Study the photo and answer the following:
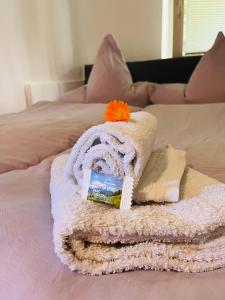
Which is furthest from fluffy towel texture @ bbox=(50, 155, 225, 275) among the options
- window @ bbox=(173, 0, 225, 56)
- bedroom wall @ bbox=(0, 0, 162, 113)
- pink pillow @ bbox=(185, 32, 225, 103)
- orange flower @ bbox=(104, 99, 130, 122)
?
window @ bbox=(173, 0, 225, 56)

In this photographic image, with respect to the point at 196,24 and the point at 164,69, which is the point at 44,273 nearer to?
the point at 164,69

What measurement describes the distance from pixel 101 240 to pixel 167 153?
0.34 meters

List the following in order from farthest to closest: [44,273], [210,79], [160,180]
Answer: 1. [210,79]
2. [160,180]
3. [44,273]

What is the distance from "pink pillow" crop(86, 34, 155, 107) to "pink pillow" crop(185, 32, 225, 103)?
26cm

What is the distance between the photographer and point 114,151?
0.53 metres

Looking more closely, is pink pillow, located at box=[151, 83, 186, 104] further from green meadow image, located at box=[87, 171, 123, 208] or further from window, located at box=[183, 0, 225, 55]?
green meadow image, located at box=[87, 171, 123, 208]

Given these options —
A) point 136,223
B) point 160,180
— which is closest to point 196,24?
point 160,180

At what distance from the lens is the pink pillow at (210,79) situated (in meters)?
1.76

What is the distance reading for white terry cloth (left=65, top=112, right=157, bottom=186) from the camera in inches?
20.2

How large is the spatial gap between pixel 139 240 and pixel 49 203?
0.25 metres

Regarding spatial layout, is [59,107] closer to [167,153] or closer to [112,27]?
[112,27]

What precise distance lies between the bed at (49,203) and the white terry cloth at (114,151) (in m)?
0.12

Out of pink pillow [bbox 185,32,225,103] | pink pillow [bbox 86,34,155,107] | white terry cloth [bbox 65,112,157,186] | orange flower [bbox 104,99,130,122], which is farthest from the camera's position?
pink pillow [bbox 86,34,155,107]

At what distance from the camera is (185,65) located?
2039mm
